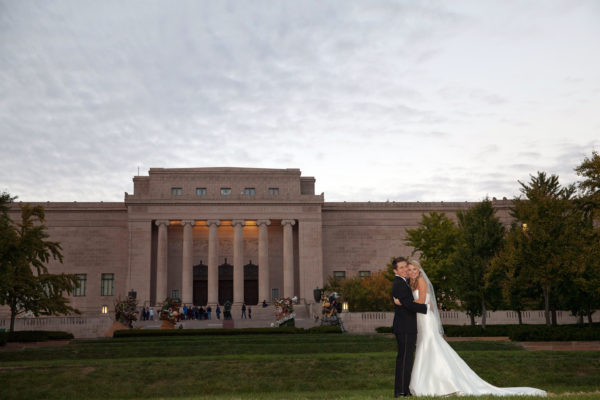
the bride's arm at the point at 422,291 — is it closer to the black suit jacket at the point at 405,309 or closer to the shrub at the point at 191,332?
the black suit jacket at the point at 405,309

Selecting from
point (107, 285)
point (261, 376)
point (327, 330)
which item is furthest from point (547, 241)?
point (107, 285)

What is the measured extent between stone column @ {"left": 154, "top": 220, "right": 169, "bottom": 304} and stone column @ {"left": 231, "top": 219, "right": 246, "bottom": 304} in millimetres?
7224

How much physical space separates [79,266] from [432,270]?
130 ft

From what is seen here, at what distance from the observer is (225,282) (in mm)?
66812

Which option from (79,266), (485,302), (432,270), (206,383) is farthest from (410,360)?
(79,266)

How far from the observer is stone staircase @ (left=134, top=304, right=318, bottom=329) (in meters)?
49.7

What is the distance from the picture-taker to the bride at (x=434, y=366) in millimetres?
12492

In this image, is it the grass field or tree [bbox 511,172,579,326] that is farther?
tree [bbox 511,172,579,326]

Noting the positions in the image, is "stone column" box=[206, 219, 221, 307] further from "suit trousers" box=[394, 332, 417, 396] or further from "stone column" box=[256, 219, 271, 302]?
"suit trousers" box=[394, 332, 417, 396]

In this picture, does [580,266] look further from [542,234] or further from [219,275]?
[219,275]

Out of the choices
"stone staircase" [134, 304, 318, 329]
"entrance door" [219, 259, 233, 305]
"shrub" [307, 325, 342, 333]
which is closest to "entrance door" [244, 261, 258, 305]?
"entrance door" [219, 259, 233, 305]

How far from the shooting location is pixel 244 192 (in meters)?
66.9

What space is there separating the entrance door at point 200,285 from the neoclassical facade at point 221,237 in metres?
0.11

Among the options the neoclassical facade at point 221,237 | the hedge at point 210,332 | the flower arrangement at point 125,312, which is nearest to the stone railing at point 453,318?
the hedge at point 210,332
